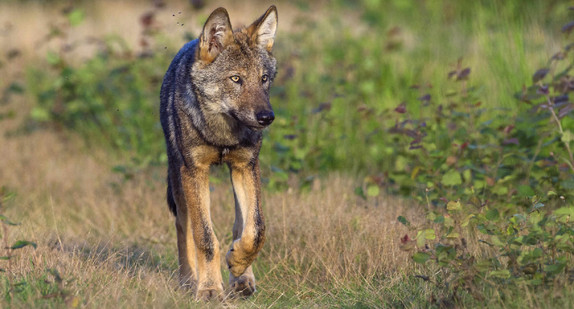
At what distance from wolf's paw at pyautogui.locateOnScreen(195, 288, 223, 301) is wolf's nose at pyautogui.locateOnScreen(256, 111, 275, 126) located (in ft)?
3.70

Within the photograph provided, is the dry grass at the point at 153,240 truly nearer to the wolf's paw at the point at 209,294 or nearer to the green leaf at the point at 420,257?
the wolf's paw at the point at 209,294

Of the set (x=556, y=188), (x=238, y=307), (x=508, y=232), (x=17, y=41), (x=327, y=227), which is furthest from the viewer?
(x=17, y=41)

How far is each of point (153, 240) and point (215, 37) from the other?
203 centimetres

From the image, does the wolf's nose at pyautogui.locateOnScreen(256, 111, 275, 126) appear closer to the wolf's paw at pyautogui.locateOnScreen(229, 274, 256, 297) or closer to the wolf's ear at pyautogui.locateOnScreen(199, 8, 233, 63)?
the wolf's ear at pyautogui.locateOnScreen(199, 8, 233, 63)

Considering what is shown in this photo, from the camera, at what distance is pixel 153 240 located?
5883 mm

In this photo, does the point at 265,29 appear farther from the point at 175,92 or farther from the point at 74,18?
the point at 74,18

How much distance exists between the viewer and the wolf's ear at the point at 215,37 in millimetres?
4566

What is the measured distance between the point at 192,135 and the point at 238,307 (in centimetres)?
115

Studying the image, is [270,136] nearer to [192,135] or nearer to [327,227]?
[327,227]

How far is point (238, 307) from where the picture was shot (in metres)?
4.37

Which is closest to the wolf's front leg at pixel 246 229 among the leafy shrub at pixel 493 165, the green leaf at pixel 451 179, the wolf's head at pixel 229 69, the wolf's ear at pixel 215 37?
the wolf's head at pixel 229 69

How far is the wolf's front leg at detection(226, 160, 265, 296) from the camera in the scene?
14.8ft

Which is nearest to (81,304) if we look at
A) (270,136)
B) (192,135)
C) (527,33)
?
(192,135)

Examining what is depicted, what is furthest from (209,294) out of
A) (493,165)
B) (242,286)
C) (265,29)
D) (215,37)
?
(493,165)
